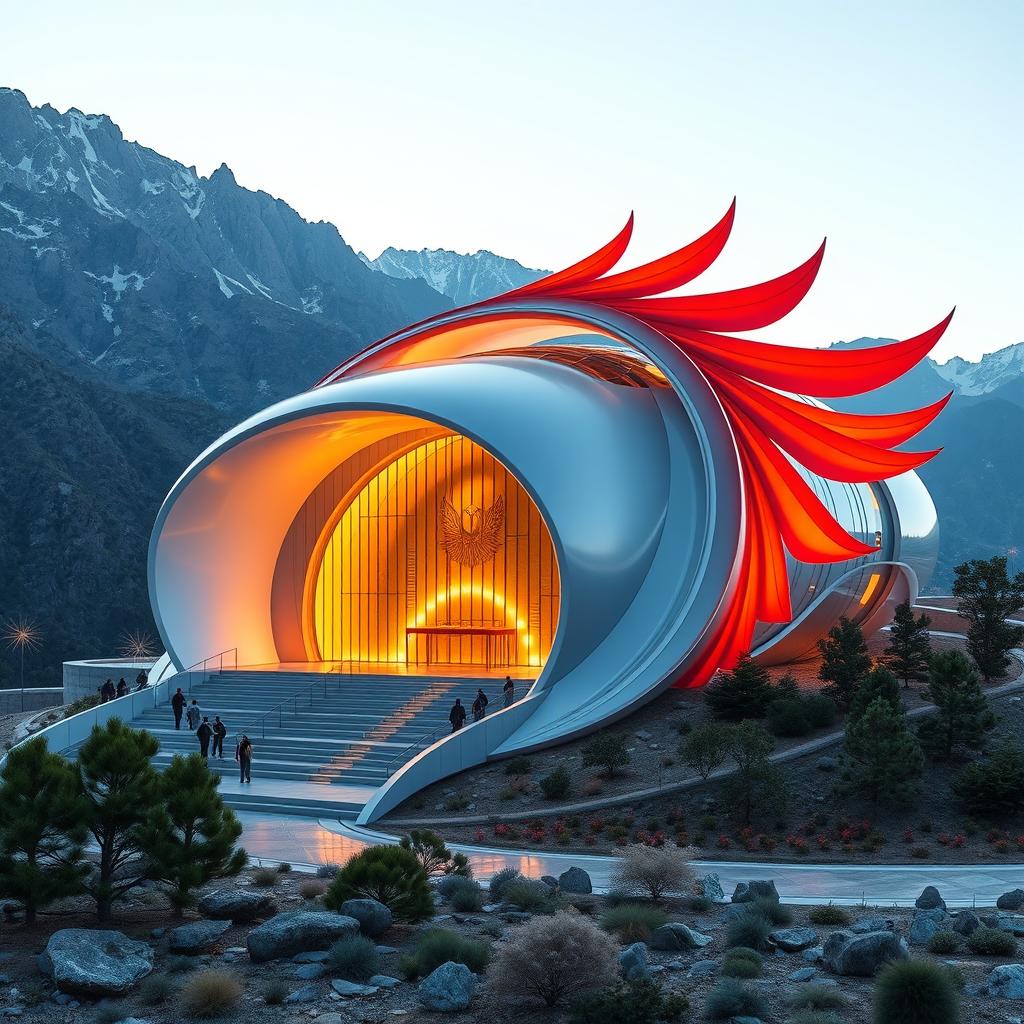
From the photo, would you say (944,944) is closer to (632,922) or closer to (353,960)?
(632,922)

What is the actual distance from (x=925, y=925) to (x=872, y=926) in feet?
1.90

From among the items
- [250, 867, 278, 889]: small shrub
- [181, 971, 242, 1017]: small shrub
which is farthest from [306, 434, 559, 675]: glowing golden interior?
[181, 971, 242, 1017]: small shrub

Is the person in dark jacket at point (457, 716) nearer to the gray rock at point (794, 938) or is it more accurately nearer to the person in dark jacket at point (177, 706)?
the person in dark jacket at point (177, 706)

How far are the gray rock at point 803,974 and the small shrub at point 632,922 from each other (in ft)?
4.54

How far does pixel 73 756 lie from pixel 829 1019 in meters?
19.4

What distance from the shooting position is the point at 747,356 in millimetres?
24891

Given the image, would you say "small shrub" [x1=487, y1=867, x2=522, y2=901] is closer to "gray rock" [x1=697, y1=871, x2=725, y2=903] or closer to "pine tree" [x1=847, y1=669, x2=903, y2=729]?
"gray rock" [x1=697, y1=871, x2=725, y2=903]

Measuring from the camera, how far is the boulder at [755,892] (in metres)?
11.9

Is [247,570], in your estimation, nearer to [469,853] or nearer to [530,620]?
[530,620]

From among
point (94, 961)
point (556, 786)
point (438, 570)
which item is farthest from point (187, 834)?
point (438, 570)

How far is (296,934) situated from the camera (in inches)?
397

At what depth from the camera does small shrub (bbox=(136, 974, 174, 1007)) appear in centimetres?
914

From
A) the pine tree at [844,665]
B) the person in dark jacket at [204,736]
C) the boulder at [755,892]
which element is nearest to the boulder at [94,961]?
the boulder at [755,892]

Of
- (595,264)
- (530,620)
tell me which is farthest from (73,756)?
(595,264)
